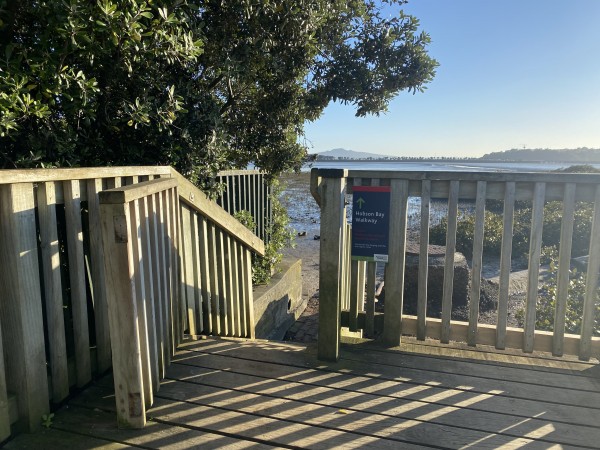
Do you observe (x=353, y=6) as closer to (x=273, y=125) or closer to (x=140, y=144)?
(x=273, y=125)

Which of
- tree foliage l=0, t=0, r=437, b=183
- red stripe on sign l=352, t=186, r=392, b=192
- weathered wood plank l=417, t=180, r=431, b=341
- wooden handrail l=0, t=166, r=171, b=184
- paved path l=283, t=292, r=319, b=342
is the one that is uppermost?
tree foliage l=0, t=0, r=437, b=183

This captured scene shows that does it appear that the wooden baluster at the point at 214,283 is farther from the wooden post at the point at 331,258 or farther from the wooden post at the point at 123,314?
the wooden post at the point at 123,314

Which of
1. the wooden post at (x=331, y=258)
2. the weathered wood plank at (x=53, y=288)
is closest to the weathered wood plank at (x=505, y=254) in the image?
the wooden post at (x=331, y=258)

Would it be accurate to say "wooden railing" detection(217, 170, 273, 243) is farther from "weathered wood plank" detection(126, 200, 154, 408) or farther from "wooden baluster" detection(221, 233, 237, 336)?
"weathered wood plank" detection(126, 200, 154, 408)

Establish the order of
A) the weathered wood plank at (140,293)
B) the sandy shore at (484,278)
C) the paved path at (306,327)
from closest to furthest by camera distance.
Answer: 1. the weathered wood plank at (140,293)
2. the paved path at (306,327)
3. the sandy shore at (484,278)

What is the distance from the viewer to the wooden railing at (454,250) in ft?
8.89

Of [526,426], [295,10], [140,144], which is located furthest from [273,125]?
[526,426]

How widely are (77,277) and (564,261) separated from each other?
3060 mm

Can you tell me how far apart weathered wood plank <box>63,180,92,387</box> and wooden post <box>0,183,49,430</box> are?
245 mm

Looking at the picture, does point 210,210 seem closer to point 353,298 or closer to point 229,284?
point 229,284

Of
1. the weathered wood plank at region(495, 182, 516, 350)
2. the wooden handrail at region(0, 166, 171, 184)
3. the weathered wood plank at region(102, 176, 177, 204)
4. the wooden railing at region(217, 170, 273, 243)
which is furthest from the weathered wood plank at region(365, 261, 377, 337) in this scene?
the wooden railing at region(217, 170, 273, 243)

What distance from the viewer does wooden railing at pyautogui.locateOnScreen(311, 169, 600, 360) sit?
271cm

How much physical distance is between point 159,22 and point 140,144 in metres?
1.12

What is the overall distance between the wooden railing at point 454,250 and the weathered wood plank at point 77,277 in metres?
1.49
